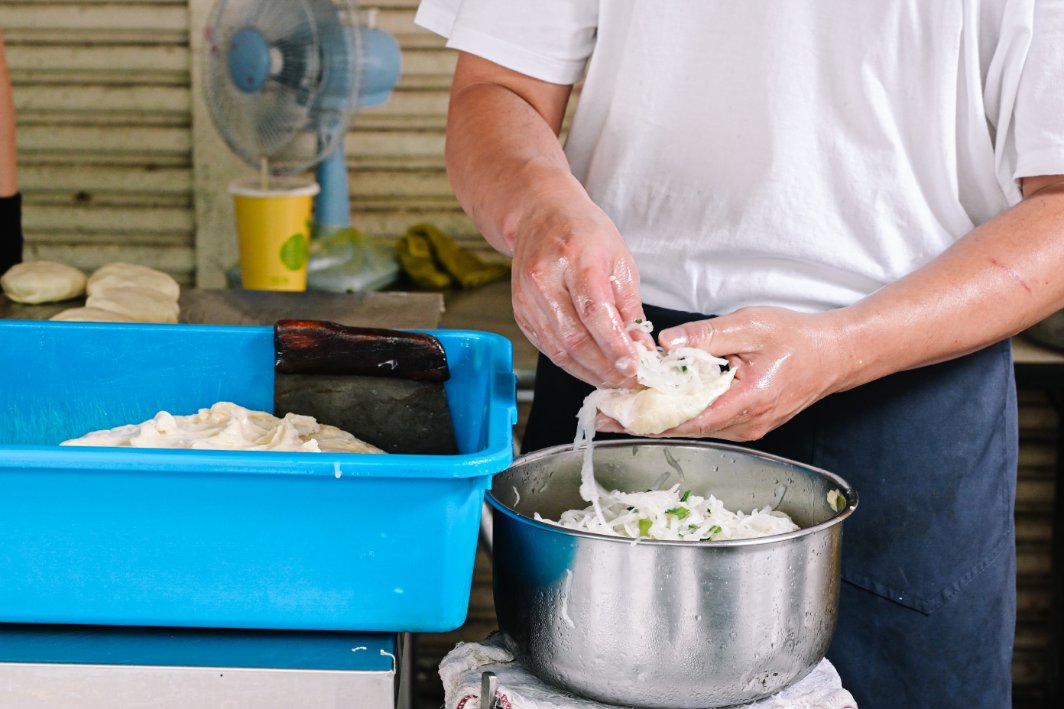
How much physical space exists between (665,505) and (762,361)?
8.4 inches

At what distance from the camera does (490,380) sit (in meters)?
1.44

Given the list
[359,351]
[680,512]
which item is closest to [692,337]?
[680,512]

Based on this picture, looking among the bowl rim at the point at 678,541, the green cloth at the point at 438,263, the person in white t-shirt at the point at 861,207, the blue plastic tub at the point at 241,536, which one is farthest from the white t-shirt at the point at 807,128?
the green cloth at the point at 438,263

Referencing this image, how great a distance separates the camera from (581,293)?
4.15 ft

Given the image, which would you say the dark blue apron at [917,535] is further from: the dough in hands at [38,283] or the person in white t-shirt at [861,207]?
the dough in hands at [38,283]

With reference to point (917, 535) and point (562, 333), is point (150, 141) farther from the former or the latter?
point (917, 535)

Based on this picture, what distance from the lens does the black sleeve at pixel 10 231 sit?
109 inches

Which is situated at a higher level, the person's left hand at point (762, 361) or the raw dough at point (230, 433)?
the person's left hand at point (762, 361)

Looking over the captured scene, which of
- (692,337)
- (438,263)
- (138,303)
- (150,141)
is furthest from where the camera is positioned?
(150,141)

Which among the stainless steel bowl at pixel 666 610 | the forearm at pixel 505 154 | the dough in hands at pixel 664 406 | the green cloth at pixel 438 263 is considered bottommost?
the green cloth at pixel 438 263

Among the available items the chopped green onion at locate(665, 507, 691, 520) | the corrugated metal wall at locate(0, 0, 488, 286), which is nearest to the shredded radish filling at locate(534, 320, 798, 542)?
the chopped green onion at locate(665, 507, 691, 520)

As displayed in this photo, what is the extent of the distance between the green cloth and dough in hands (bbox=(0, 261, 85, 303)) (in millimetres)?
1058

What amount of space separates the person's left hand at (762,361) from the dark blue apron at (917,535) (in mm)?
284

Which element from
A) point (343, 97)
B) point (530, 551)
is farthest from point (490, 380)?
point (343, 97)
